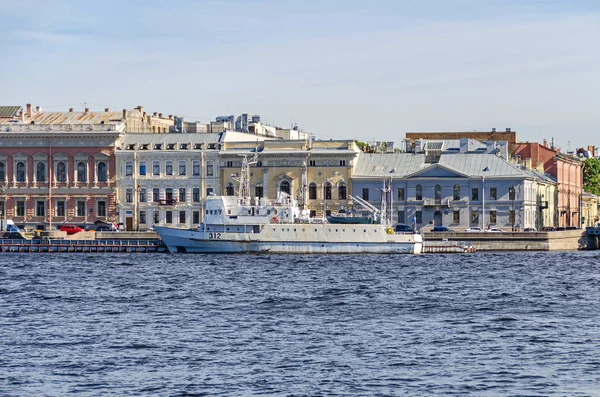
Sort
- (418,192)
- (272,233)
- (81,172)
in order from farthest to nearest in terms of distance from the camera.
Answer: (81,172)
(418,192)
(272,233)

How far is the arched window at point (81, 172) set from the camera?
10681 centimetres

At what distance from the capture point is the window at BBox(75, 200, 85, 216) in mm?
106938

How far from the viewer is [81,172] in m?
107

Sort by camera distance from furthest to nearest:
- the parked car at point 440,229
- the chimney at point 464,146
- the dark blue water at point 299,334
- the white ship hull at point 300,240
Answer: the chimney at point 464,146
the parked car at point 440,229
the white ship hull at point 300,240
the dark blue water at point 299,334

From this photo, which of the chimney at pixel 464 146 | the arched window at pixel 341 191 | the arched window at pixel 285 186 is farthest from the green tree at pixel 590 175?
the arched window at pixel 285 186

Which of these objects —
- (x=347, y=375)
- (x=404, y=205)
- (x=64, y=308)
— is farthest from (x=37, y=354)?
(x=404, y=205)

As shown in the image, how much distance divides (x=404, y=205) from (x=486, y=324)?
6350 cm

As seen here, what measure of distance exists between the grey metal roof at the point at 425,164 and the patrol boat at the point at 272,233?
16.5 metres

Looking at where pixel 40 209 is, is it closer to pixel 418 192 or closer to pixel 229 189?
pixel 229 189

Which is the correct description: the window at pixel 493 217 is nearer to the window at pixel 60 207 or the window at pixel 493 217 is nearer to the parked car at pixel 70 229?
the parked car at pixel 70 229

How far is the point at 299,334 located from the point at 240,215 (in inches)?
1988

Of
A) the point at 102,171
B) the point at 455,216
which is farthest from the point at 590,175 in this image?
the point at 102,171

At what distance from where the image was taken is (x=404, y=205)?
104m

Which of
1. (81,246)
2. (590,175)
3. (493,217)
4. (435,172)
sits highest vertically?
(590,175)
